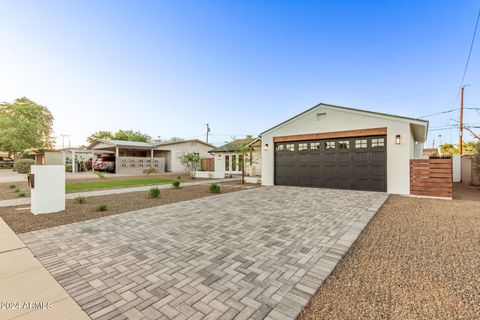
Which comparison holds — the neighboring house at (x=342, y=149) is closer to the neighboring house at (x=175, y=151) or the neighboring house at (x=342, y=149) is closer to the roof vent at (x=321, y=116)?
the roof vent at (x=321, y=116)

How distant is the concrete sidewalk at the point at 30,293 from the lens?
6.32 feet

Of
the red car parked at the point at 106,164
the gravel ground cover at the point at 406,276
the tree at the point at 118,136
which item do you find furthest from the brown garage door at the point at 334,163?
the tree at the point at 118,136

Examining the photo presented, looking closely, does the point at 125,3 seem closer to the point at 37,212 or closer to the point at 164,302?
the point at 37,212

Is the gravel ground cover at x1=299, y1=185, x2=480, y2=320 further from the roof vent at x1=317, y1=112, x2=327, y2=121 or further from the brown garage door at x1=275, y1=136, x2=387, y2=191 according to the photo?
the roof vent at x1=317, y1=112, x2=327, y2=121

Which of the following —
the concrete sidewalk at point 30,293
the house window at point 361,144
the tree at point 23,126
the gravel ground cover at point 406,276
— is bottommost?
the gravel ground cover at point 406,276

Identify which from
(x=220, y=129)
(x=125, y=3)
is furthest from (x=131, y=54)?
(x=220, y=129)

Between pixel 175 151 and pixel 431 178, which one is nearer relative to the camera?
pixel 431 178

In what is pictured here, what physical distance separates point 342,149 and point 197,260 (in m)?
9.39

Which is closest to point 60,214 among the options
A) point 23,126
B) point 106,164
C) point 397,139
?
point 397,139

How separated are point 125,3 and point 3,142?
29531 mm

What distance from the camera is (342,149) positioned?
1015 cm

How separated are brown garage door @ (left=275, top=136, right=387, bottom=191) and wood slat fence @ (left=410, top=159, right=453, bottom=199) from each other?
1037mm

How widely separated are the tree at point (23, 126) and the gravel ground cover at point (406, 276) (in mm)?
35494

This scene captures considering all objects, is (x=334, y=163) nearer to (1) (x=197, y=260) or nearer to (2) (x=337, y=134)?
(2) (x=337, y=134)
